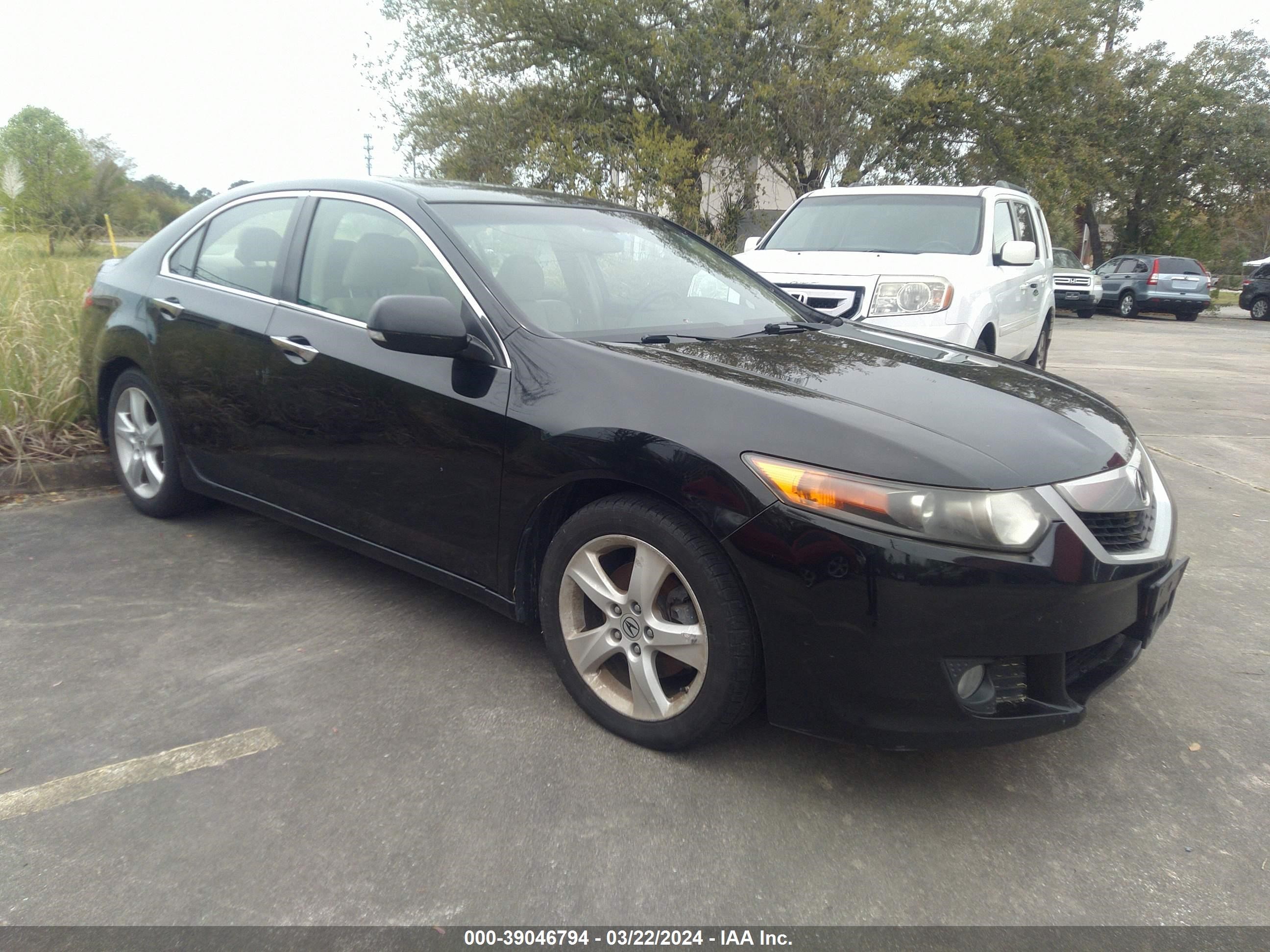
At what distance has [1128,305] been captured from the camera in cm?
2497

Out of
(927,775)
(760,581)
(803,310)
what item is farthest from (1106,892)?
(803,310)

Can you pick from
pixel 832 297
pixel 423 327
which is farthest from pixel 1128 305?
pixel 423 327

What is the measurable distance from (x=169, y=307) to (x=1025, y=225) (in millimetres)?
6963

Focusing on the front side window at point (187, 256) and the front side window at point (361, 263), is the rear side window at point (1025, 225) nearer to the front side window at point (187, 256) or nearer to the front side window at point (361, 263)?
the front side window at point (361, 263)

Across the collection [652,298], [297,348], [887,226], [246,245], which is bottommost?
[297,348]

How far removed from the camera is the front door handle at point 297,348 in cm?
354

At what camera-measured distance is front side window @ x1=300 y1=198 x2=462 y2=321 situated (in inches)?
131

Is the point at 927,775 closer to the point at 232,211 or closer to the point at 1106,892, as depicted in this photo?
the point at 1106,892

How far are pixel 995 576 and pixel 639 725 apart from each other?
1.06 m

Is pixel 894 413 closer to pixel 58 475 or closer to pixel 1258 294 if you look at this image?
pixel 58 475

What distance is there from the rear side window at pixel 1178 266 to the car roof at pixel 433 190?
24350mm

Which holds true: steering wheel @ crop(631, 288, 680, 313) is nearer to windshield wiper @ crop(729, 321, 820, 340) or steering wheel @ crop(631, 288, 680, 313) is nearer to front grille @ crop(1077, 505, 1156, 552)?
windshield wiper @ crop(729, 321, 820, 340)

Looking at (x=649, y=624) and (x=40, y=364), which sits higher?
(x=40, y=364)
